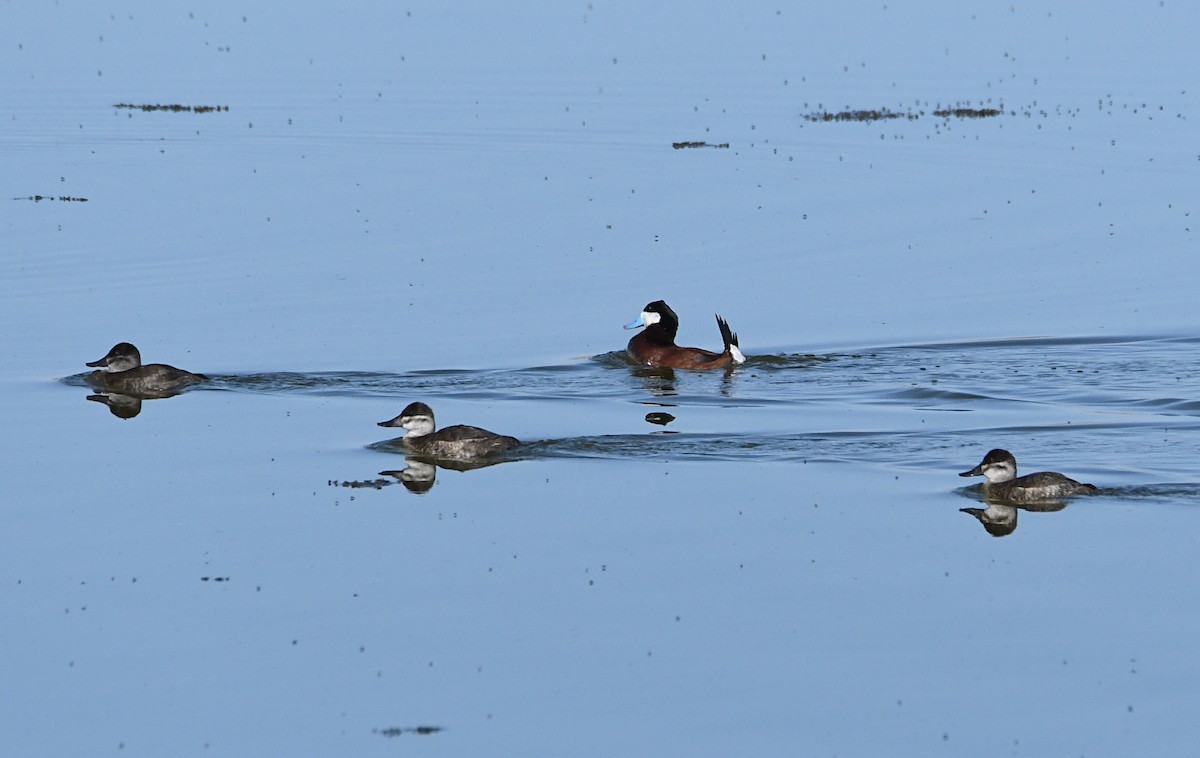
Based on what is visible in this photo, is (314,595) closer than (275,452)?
Yes

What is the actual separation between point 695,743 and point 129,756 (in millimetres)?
3560

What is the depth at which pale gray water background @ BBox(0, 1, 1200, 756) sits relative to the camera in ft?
42.4

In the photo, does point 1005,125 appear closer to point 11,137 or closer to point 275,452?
point 11,137

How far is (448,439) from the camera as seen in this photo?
778 inches

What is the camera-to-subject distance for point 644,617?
47.6ft

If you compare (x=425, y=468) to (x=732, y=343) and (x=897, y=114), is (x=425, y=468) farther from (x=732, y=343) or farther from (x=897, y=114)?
(x=897, y=114)

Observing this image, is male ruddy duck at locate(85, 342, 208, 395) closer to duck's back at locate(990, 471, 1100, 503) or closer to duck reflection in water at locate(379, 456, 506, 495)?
duck reflection in water at locate(379, 456, 506, 495)

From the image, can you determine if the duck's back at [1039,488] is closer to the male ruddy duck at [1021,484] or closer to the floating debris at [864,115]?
the male ruddy duck at [1021,484]

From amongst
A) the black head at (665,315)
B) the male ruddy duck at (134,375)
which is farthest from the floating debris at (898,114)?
the male ruddy duck at (134,375)

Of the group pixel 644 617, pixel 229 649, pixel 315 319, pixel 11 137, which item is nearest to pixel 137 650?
pixel 229 649

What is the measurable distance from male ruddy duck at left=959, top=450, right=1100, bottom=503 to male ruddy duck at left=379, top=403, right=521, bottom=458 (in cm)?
496

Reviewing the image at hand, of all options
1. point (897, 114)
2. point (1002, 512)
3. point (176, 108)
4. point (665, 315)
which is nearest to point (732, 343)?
point (665, 315)

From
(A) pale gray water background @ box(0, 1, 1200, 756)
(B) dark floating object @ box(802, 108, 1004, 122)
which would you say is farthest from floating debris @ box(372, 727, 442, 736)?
(B) dark floating object @ box(802, 108, 1004, 122)

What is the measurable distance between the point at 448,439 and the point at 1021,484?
5.85 metres
